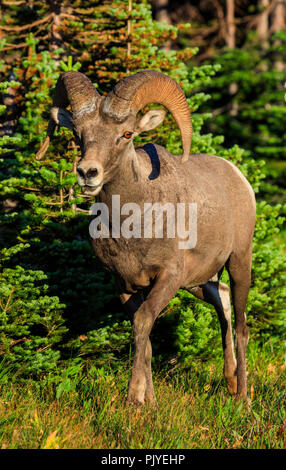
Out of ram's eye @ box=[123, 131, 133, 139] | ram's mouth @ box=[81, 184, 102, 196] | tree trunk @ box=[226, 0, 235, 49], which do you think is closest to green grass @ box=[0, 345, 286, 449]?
ram's mouth @ box=[81, 184, 102, 196]

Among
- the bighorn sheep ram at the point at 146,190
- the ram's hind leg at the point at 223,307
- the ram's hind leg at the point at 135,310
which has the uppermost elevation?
the bighorn sheep ram at the point at 146,190

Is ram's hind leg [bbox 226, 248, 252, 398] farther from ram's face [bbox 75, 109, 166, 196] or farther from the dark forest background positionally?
ram's face [bbox 75, 109, 166, 196]

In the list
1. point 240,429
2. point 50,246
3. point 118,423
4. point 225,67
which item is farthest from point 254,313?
point 225,67

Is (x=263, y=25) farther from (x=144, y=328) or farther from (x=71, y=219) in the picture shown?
(x=144, y=328)

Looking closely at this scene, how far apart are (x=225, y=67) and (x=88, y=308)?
16.6 m

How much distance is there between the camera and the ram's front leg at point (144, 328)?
15.8ft

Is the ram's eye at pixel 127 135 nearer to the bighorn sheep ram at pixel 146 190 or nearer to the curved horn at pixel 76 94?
the bighorn sheep ram at pixel 146 190

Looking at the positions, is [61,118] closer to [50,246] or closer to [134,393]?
[50,246]

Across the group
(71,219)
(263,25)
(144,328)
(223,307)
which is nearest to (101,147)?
(144,328)

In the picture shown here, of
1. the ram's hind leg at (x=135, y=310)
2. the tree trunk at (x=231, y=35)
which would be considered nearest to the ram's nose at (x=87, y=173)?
the ram's hind leg at (x=135, y=310)

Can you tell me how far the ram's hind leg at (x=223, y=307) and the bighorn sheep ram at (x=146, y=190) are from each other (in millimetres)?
47

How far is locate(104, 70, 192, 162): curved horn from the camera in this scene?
16.1 feet

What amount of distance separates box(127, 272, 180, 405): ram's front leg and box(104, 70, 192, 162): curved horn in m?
1.12
